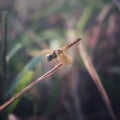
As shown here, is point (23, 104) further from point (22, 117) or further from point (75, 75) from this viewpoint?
point (75, 75)

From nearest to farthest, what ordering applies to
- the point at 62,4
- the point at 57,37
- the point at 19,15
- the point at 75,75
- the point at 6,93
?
1. the point at 6,93
2. the point at 75,75
3. the point at 57,37
4. the point at 62,4
5. the point at 19,15

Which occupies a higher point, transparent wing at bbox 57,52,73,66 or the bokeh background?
the bokeh background

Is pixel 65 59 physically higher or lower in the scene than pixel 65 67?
lower

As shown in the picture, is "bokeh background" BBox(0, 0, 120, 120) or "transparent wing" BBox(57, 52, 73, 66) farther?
"bokeh background" BBox(0, 0, 120, 120)

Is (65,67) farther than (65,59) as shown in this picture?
Yes

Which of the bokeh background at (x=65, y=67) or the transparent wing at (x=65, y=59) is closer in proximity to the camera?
the transparent wing at (x=65, y=59)

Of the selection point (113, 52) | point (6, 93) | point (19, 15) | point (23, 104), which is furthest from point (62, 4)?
point (6, 93)

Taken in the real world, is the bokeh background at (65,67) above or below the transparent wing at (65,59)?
above

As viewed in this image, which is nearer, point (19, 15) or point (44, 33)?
point (44, 33)
